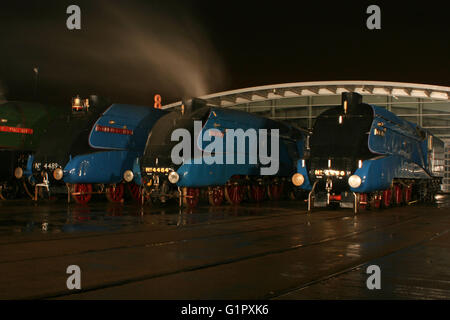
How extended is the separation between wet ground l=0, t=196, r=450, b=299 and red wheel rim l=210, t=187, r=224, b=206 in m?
6.55

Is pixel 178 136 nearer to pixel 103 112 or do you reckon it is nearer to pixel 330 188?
pixel 103 112

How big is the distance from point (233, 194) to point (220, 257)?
14609 millimetres

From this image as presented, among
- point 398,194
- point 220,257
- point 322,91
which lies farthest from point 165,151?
point 322,91

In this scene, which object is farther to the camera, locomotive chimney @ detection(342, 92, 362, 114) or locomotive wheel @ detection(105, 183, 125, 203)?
locomotive wheel @ detection(105, 183, 125, 203)

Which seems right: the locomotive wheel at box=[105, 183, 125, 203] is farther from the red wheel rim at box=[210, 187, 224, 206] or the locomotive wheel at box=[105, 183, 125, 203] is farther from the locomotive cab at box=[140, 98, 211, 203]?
the red wheel rim at box=[210, 187, 224, 206]

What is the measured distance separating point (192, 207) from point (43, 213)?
6114mm

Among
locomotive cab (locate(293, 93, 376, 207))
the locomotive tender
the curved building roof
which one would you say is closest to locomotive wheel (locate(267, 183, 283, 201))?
the locomotive tender

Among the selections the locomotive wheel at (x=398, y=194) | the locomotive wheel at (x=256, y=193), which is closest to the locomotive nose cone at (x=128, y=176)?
the locomotive wheel at (x=256, y=193)

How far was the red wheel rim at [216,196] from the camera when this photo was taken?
2291 centimetres

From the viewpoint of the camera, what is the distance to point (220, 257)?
30.7ft

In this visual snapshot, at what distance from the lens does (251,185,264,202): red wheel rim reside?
84.6 feet

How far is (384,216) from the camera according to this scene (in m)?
18.4

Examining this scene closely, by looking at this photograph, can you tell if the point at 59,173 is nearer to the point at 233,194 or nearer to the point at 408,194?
the point at 233,194

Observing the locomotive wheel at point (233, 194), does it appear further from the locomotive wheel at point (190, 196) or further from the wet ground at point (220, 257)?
the wet ground at point (220, 257)
